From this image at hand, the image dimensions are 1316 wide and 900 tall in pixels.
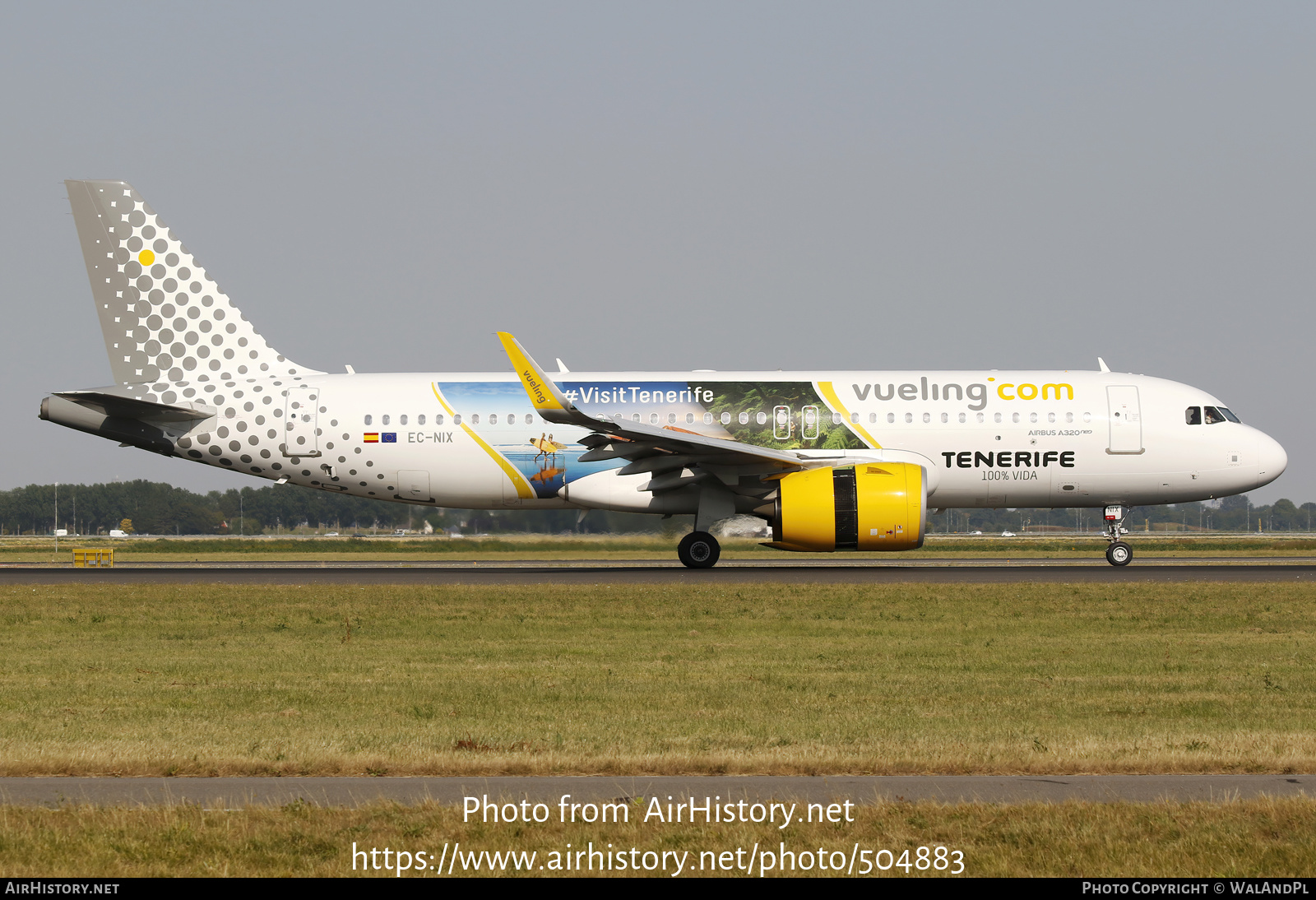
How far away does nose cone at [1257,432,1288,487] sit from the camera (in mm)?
28641

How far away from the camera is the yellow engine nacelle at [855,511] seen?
82.0 feet

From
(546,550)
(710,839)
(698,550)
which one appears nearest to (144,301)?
(698,550)

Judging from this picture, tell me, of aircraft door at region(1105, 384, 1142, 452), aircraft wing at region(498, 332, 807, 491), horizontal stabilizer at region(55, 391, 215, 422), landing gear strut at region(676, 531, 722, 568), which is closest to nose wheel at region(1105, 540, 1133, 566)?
aircraft door at region(1105, 384, 1142, 452)

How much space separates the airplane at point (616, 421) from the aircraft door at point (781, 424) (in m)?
0.04

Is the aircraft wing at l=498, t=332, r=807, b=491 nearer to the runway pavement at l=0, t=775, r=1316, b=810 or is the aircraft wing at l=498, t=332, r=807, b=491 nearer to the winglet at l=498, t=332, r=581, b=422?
the winglet at l=498, t=332, r=581, b=422

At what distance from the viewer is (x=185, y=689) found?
1268cm

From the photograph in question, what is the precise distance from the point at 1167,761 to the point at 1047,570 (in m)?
19.9

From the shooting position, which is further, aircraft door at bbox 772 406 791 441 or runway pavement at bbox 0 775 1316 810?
aircraft door at bbox 772 406 791 441

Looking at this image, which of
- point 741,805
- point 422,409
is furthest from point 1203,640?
point 422,409

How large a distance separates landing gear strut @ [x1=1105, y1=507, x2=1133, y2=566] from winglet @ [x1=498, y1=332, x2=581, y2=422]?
12937 millimetres

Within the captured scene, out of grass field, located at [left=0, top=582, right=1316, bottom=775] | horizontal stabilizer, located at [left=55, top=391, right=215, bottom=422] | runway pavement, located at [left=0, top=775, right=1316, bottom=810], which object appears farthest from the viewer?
horizontal stabilizer, located at [left=55, top=391, right=215, bottom=422]

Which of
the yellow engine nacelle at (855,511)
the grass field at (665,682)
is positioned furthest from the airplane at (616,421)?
the grass field at (665,682)

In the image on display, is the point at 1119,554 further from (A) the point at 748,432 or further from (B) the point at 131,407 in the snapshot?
(B) the point at 131,407

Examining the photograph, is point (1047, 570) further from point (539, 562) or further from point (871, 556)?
point (539, 562)
